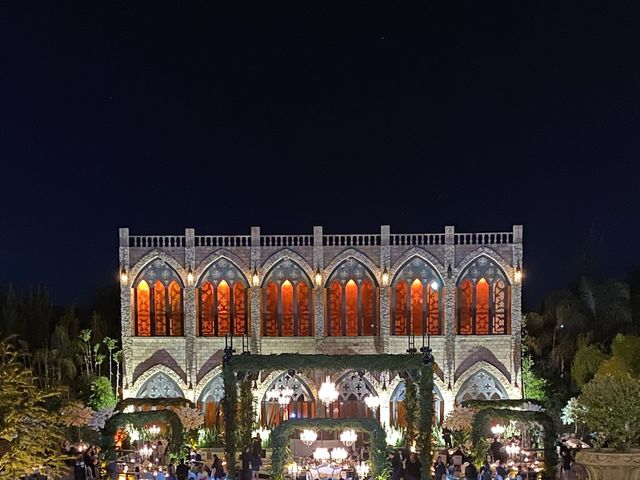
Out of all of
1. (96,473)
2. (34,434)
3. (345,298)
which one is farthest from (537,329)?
(34,434)

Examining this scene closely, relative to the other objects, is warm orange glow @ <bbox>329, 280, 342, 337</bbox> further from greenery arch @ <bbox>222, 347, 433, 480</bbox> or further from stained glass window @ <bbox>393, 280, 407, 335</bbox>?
greenery arch @ <bbox>222, 347, 433, 480</bbox>

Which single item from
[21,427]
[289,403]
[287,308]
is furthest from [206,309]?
[21,427]

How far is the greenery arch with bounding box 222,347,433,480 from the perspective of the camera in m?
26.0

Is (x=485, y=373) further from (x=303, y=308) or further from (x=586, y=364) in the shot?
(x=303, y=308)

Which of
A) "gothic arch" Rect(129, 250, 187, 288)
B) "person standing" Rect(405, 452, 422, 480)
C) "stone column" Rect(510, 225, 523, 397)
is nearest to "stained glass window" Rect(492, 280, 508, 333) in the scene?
"stone column" Rect(510, 225, 523, 397)

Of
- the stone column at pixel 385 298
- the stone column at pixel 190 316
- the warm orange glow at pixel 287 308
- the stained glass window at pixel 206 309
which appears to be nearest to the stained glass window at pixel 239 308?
the stained glass window at pixel 206 309

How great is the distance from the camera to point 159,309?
127ft

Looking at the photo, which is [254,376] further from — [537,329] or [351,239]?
[537,329]

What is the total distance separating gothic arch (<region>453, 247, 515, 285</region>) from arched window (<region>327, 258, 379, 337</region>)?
3944 mm

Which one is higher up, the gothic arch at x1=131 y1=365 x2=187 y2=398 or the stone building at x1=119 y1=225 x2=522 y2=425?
the stone building at x1=119 y1=225 x2=522 y2=425

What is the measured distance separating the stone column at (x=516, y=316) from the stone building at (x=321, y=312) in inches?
2.6

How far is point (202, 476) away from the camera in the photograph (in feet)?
79.7

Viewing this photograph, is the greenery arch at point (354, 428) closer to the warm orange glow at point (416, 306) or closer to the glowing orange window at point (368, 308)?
the glowing orange window at point (368, 308)

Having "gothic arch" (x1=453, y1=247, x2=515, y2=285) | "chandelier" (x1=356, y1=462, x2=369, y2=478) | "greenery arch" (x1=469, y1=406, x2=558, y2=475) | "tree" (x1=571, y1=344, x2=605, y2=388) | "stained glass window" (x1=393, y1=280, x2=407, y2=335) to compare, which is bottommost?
"chandelier" (x1=356, y1=462, x2=369, y2=478)
